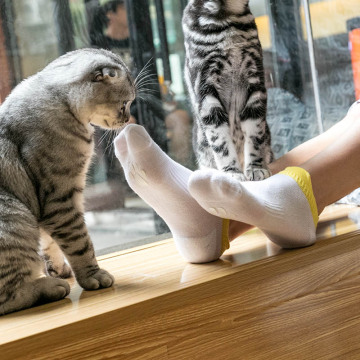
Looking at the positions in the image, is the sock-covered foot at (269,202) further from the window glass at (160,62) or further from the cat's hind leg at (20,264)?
the window glass at (160,62)

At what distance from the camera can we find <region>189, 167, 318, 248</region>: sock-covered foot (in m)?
1.06

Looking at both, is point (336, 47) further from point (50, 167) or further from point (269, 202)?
point (50, 167)

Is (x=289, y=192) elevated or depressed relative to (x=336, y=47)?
depressed

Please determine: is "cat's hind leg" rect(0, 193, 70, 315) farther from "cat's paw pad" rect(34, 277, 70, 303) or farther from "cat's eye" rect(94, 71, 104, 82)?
"cat's eye" rect(94, 71, 104, 82)

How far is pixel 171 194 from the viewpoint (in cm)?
119

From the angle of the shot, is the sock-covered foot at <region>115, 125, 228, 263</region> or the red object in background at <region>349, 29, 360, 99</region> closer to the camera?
the sock-covered foot at <region>115, 125, 228, 263</region>

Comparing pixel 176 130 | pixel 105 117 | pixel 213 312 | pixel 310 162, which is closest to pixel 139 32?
pixel 176 130

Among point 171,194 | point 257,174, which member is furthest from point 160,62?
point 171,194

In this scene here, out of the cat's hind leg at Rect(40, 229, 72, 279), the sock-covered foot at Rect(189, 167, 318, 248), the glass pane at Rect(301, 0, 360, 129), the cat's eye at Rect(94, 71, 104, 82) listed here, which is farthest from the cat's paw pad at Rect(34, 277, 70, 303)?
the glass pane at Rect(301, 0, 360, 129)

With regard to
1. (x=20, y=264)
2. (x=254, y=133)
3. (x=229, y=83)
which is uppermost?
(x=229, y=83)

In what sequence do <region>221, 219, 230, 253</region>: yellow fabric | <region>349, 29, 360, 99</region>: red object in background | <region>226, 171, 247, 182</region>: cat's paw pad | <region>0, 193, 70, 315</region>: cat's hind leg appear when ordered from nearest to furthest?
<region>0, 193, 70, 315</region>: cat's hind leg, <region>221, 219, 230, 253</region>: yellow fabric, <region>226, 171, 247, 182</region>: cat's paw pad, <region>349, 29, 360, 99</region>: red object in background

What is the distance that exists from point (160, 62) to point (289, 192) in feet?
2.40

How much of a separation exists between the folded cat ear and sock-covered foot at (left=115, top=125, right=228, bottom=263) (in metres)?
0.14

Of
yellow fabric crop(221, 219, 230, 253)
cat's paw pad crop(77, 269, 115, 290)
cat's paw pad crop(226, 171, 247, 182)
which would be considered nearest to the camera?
cat's paw pad crop(77, 269, 115, 290)
